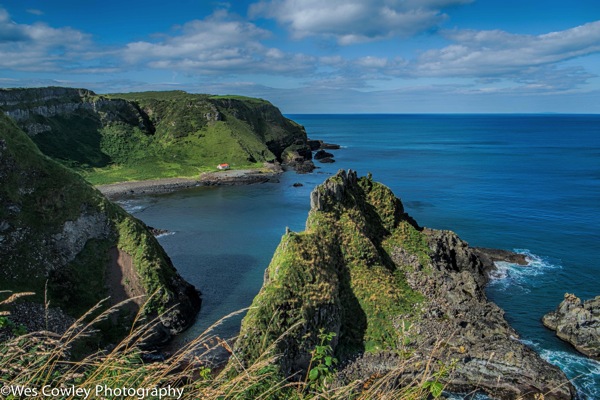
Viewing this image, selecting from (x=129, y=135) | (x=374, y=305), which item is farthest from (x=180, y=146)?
(x=374, y=305)

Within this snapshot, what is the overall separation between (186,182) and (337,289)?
10890 centimetres

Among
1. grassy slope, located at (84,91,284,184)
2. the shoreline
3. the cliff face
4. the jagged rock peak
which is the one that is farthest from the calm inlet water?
grassy slope, located at (84,91,284,184)

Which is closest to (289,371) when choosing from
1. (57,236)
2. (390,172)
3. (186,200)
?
(57,236)

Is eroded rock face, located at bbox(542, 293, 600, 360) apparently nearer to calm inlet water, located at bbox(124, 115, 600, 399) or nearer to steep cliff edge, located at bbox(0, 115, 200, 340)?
calm inlet water, located at bbox(124, 115, 600, 399)

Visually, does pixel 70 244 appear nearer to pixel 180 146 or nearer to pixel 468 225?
pixel 468 225

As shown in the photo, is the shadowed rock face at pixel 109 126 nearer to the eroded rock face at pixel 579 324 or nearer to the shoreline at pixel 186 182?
the shoreline at pixel 186 182

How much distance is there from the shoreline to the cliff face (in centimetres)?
9221

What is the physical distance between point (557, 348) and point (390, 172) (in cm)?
11504

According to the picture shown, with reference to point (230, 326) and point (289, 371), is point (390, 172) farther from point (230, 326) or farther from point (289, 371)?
point (289, 371)

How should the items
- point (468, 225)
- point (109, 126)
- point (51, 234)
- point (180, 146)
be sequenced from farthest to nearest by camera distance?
point (180, 146) → point (109, 126) → point (468, 225) → point (51, 234)

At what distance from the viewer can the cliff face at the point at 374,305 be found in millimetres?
35812

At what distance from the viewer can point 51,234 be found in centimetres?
4738

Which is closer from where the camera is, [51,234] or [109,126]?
[51,234]

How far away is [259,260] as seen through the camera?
72.4m
